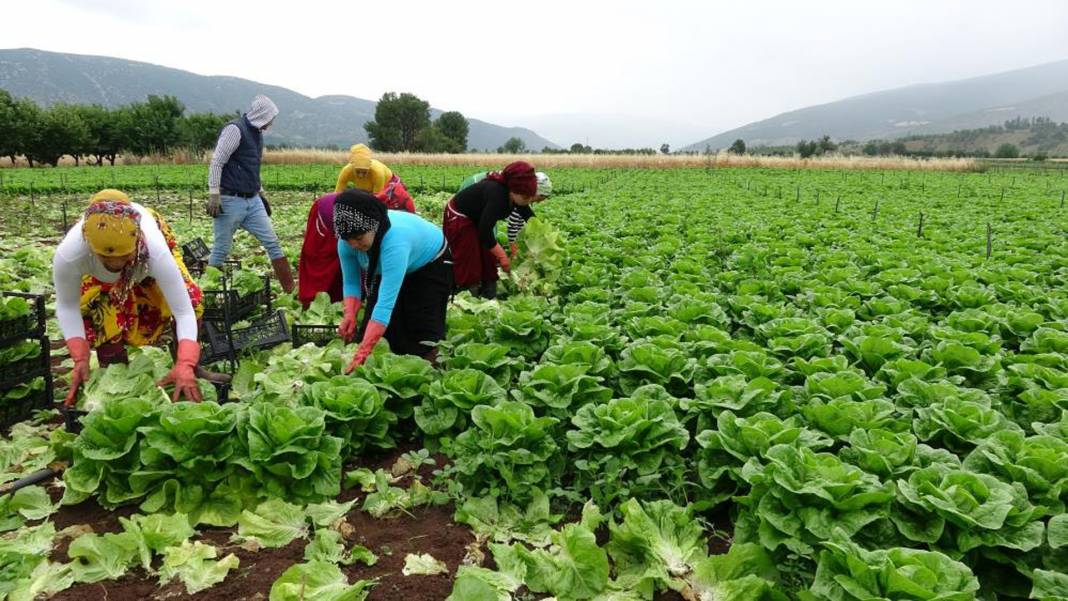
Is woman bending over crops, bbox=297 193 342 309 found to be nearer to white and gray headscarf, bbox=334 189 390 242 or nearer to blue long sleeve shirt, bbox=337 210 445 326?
blue long sleeve shirt, bbox=337 210 445 326

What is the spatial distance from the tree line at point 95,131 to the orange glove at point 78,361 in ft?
141

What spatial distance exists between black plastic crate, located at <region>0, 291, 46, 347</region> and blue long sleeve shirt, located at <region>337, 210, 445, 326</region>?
5.93 feet

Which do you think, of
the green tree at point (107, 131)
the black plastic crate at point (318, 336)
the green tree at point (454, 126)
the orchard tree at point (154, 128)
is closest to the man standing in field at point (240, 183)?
the black plastic crate at point (318, 336)

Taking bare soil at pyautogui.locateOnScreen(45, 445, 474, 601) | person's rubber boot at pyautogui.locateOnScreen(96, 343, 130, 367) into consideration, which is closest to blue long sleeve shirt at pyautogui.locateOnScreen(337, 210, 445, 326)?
bare soil at pyautogui.locateOnScreen(45, 445, 474, 601)

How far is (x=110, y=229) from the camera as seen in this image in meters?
3.04

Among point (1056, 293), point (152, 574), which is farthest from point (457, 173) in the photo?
point (152, 574)

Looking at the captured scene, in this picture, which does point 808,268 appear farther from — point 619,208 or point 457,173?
point 457,173

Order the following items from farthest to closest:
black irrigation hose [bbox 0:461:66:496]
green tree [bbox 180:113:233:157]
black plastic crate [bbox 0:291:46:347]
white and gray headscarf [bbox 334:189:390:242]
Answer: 1. green tree [bbox 180:113:233:157]
2. white and gray headscarf [bbox 334:189:390:242]
3. black plastic crate [bbox 0:291:46:347]
4. black irrigation hose [bbox 0:461:66:496]

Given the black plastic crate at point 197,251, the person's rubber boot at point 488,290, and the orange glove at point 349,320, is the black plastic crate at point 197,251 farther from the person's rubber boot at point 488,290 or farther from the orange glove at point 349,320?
the orange glove at point 349,320

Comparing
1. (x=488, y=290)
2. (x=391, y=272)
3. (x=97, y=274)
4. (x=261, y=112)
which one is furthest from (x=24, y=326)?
(x=488, y=290)

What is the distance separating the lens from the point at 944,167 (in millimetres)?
40188

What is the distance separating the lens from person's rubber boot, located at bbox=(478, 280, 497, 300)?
Answer: 22.2 ft

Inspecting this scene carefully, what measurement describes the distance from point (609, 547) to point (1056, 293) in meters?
5.83

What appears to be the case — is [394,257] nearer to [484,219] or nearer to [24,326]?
[484,219]
